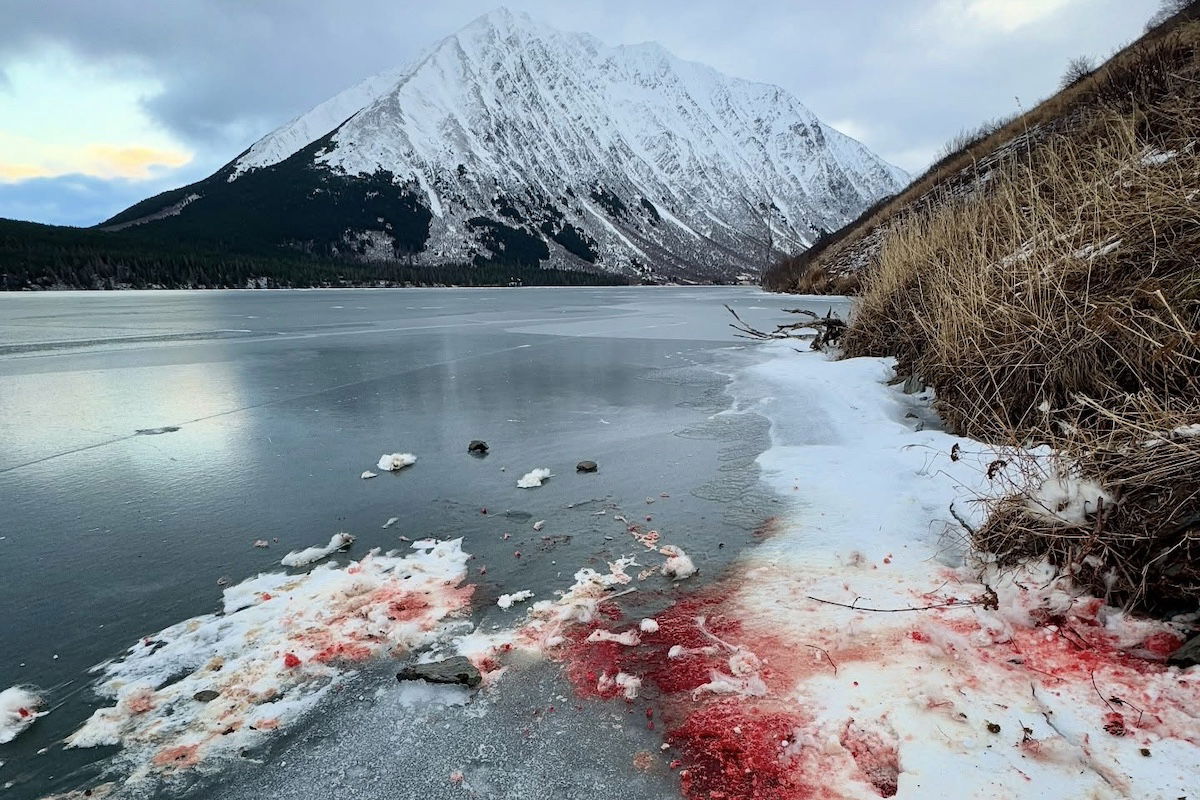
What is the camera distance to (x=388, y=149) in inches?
6654

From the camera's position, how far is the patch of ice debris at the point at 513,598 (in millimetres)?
3197

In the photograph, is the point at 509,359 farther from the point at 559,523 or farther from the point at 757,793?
the point at 757,793

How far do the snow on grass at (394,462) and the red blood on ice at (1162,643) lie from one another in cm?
505

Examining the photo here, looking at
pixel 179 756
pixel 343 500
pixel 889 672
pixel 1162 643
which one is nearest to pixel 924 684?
pixel 889 672

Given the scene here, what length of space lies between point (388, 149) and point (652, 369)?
183m

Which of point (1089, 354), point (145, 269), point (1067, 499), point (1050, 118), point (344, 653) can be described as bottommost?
point (344, 653)

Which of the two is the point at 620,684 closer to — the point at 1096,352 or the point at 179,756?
the point at 179,756

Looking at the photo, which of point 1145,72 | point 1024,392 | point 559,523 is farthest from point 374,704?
point 1145,72

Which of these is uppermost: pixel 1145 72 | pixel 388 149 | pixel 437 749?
pixel 388 149

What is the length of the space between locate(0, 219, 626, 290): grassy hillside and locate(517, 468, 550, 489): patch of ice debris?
9206cm

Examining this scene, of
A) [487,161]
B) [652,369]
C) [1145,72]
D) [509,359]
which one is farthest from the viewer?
[487,161]

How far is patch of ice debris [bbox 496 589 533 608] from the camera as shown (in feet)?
10.5

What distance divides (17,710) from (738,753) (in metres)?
2.82

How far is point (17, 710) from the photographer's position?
94.7 inches
